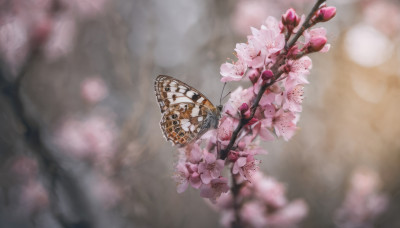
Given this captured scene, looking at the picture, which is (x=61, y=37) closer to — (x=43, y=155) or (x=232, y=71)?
(x=43, y=155)

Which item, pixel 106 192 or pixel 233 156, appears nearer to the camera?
pixel 233 156

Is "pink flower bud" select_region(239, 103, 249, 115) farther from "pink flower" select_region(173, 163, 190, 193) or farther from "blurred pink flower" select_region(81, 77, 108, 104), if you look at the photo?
→ "blurred pink flower" select_region(81, 77, 108, 104)

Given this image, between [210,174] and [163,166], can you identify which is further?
[163,166]

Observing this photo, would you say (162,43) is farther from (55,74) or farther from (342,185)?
(342,185)

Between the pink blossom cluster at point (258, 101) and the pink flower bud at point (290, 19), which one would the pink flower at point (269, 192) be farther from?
the pink flower bud at point (290, 19)

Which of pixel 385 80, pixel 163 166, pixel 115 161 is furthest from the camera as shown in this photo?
pixel 163 166

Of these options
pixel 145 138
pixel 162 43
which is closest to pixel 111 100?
pixel 162 43

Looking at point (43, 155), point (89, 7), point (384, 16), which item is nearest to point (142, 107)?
point (43, 155)
